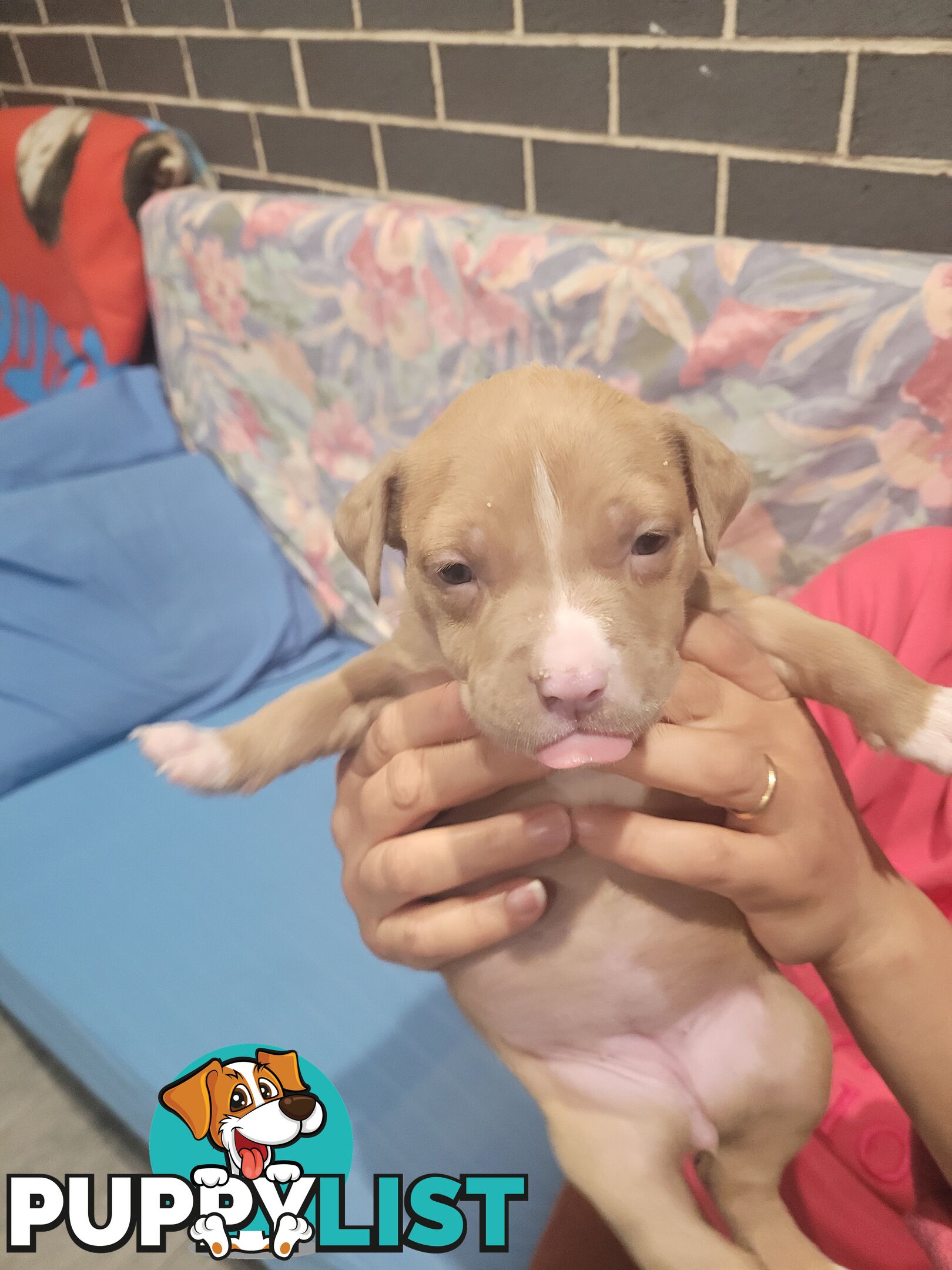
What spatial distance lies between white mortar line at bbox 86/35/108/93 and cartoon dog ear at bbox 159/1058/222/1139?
3.43 metres

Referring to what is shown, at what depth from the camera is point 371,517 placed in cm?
112

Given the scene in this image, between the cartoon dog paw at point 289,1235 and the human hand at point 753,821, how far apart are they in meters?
0.84

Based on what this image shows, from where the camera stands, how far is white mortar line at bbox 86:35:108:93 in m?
3.34

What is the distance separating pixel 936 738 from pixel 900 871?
1.13 feet

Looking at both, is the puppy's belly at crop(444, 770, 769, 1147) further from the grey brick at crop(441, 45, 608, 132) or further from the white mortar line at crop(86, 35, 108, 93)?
the white mortar line at crop(86, 35, 108, 93)

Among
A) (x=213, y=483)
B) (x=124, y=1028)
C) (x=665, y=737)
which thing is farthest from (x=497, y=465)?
(x=213, y=483)

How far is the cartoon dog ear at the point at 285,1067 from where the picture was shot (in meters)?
1.55

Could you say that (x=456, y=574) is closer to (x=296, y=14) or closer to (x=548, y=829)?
(x=548, y=829)

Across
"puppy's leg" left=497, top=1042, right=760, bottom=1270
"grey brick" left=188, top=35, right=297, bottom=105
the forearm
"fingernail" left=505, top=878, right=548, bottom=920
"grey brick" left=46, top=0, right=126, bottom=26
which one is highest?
"grey brick" left=46, top=0, right=126, bottom=26

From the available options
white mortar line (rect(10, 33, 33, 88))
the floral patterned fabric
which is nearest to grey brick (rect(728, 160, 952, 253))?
the floral patterned fabric

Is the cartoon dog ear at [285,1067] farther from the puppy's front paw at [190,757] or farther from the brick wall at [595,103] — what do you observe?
the brick wall at [595,103]

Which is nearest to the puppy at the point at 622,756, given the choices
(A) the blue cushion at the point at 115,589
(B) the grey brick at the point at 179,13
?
(A) the blue cushion at the point at 115,589

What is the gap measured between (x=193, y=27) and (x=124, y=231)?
2.11ft

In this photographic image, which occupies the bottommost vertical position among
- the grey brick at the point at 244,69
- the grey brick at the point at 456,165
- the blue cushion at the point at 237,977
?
the blue cushion at the point at 237,977
